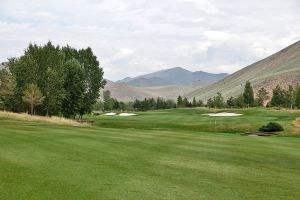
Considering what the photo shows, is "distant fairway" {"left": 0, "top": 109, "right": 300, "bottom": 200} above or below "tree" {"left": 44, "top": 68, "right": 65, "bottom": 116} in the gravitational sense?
below

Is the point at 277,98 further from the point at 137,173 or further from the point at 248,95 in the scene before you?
the point at 137,173

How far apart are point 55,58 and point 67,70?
3219mm

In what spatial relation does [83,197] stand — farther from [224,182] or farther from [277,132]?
[277,132]

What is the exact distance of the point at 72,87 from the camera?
7519cm

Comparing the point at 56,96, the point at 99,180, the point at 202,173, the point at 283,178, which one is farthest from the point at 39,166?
the point at 56,96

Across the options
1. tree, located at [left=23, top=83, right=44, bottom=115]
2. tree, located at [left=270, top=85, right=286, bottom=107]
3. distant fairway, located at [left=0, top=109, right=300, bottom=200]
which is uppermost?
tree, located at [left=270, top=85, right=286, bottom=107]

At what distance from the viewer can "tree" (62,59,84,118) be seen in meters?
74.4

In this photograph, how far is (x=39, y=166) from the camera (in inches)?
576

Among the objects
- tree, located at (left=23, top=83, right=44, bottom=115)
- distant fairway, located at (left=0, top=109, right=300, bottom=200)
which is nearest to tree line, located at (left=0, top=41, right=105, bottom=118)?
tree, located at (left=23, top=83, right=44, bottom=115)

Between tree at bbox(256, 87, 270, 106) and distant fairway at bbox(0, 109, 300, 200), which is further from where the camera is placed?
tree at bbox(256, 87, 270, 106)

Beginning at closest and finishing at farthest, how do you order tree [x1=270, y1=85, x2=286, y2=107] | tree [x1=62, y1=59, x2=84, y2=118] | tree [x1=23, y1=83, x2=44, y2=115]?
tree [x1=23, y1=83, x2=44, y2=115] < tree [x1=62, y1=59, x2=84, y2=118] < tree [x1=270, y1=85, x2=286, y2=107]

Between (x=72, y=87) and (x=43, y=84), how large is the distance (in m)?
6.13

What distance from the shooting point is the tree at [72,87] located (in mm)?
74375

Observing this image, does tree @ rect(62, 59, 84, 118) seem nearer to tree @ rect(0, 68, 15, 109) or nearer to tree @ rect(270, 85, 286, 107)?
tree @ rect(0, 68, 15, 109)
